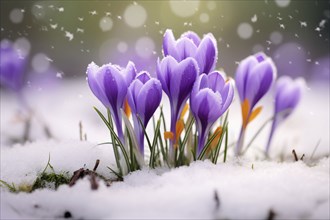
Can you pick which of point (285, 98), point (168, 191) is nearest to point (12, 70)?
point (285, 98)

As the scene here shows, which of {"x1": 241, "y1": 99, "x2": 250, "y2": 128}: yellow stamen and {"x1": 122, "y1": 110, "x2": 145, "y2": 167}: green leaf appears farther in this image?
{"x1": 241, "y1": 99, "x2": 250, "y2": 128}: yellow stamen

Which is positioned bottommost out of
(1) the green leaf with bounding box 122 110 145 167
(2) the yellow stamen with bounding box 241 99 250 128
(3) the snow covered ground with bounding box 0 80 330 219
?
(3) the snow covered ground with bounding box 0 80 330 219

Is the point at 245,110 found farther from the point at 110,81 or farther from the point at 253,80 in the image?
the point at 110,81

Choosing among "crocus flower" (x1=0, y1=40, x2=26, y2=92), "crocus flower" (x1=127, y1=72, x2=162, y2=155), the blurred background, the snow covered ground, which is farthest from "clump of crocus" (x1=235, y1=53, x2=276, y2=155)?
the blurred background

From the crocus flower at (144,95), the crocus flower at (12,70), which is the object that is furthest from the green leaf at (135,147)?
the crocus flower at (12,70)

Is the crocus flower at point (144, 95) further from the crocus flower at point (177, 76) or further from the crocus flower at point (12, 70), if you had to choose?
the crocus flower at point (12, 70)

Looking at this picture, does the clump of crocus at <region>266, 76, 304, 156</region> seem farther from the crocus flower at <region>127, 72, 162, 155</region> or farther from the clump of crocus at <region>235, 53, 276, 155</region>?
the crocus flower at <region>127, 72, 162, 155</region>

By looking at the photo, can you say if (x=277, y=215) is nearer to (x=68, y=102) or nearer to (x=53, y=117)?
(x=53, y=117)
